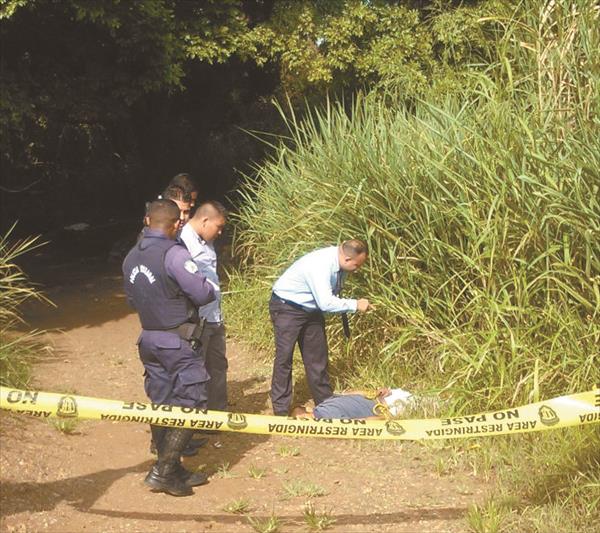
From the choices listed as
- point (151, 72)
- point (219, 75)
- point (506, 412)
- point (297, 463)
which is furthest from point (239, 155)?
point (506, 412)

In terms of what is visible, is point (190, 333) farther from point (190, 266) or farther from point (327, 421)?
point (327, 421)

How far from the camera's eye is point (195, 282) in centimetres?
500

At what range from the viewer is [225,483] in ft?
17.5

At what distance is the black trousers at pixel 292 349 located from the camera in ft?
20.2

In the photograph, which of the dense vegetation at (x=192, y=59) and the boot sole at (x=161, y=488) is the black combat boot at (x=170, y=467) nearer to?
the boot sole at (x=161, y=488)

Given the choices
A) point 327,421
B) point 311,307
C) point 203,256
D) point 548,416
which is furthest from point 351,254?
point 548,416

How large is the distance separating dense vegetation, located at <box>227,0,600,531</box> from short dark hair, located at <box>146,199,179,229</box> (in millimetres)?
1878

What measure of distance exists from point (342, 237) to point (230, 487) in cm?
237

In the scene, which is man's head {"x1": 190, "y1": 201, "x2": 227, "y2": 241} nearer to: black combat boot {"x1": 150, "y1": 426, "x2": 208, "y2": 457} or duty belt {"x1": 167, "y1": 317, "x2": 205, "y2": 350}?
duty belt {"x1": 167, "y1": 317, "x2": 205, "y2": 350}

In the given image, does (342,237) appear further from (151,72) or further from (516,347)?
(151,72)

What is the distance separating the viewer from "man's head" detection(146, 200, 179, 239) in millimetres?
5086

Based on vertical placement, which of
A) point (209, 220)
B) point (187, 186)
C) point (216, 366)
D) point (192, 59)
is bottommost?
point (216, 366)

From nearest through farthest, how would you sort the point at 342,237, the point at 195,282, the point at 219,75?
the point at 195,282, the point at 342,237, the point at 219,75

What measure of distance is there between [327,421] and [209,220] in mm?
1782
